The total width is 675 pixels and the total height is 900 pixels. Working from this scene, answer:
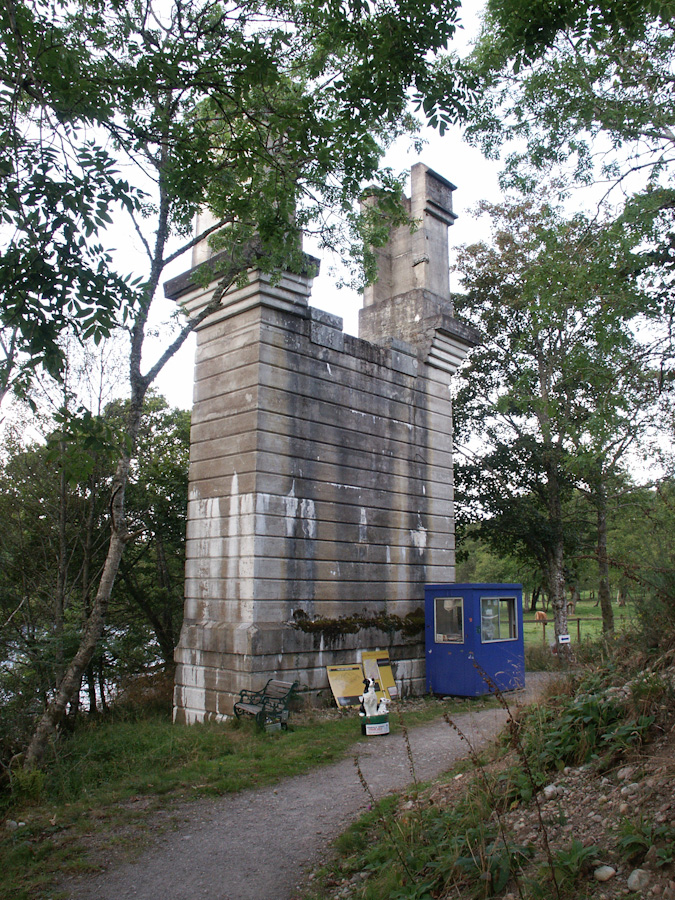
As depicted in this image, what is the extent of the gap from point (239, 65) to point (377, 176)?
1.87 m

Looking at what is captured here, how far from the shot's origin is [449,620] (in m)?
12.7

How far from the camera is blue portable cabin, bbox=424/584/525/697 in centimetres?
1220

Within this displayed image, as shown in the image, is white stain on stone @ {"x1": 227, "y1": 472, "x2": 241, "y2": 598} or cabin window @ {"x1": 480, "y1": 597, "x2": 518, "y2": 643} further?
cabin window @ {"x1": 480, "y1": 597, "x2": 518, "y2": 643}

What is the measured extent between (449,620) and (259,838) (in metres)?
7.66

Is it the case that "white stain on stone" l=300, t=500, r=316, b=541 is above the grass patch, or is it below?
above

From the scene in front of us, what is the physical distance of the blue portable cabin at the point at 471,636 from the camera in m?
12.2

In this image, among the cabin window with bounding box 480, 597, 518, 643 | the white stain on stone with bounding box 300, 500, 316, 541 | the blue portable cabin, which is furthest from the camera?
the cabin window with bounding box 480, 597, 518, 643

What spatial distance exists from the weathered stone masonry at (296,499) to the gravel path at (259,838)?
3.21 metres

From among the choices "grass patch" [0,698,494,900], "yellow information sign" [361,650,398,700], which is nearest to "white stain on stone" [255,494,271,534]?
"grass patch" [0,698,494,900]

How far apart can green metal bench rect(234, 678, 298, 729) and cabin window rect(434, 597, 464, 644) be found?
366 centimetres

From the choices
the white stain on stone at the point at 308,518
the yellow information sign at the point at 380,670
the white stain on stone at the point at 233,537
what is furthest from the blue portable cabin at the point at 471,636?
the white stain on stone at the point at 233,537

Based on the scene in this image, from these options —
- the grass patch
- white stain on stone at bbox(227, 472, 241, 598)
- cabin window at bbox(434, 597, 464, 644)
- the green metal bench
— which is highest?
white stain on stone at bbox(227, 472, 241, 598)

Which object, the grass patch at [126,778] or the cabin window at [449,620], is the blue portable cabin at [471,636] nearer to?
the cabin window at [449,620]

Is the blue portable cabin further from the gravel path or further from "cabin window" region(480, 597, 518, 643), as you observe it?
the gravel path
